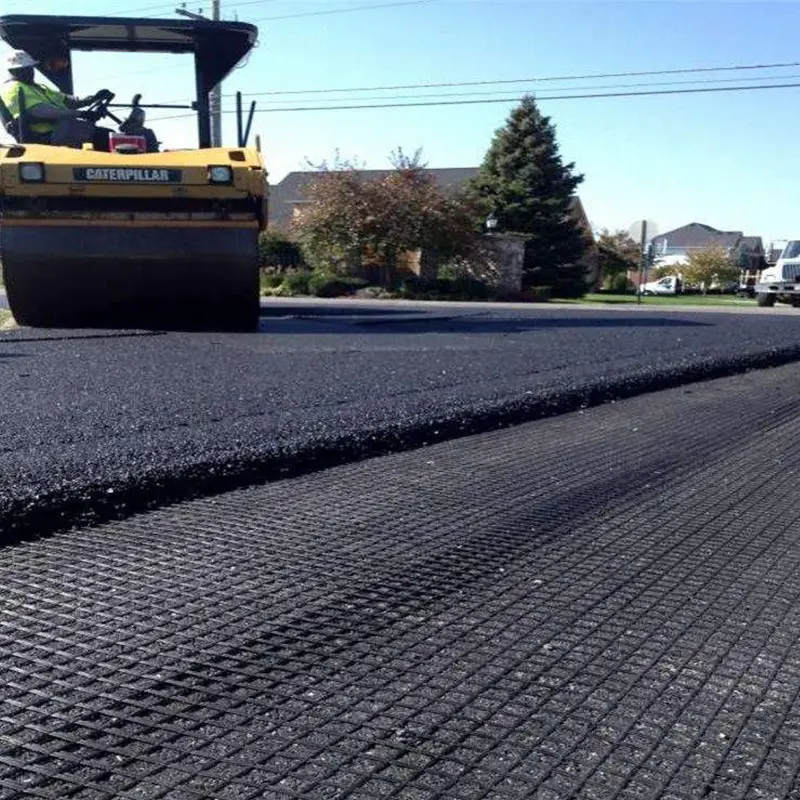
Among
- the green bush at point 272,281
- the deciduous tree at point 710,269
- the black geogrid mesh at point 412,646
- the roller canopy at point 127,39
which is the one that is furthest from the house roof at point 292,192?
the black geogrid mesh at point 412,646

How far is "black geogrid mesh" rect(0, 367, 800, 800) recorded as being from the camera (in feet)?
5.31

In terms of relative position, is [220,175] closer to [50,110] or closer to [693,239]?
[50,110]

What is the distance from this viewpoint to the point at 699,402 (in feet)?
17.6

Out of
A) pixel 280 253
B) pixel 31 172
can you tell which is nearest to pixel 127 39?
pixel 31 172

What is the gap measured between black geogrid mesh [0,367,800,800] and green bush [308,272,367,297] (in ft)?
79.4

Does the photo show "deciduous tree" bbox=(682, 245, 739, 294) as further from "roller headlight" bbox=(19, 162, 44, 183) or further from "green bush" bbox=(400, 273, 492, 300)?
"roller headlight" bbox=(19, 162, 44, 183)

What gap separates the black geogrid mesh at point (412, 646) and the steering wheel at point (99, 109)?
21.2ft

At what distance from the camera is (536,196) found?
120 ft

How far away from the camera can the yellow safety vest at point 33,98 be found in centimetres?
840

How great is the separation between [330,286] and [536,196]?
12260 millimetres

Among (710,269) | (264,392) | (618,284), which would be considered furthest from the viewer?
(710,269)

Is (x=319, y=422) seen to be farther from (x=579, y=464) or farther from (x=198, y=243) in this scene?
(x=198, y=243)

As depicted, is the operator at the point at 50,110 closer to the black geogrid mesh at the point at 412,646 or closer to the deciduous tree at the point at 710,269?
the black geogrid mesh at the point at 412,646

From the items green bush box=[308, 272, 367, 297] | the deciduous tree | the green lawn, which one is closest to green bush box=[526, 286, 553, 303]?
the green lawn
